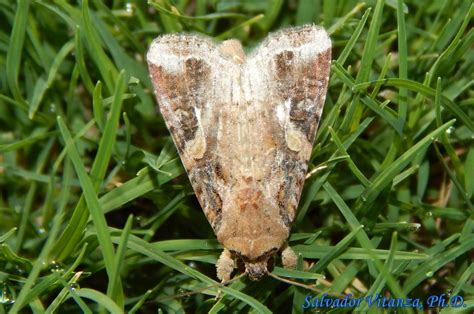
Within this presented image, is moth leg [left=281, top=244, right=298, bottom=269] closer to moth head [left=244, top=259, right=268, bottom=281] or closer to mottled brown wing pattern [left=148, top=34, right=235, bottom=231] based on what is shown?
moth head [left=244, top=259, right=268, bottom=281]

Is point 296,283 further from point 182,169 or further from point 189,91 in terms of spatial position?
point 189,91

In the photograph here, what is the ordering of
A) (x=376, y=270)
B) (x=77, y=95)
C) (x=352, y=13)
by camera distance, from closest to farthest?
(x=376, y=270) → (x=352, y=13) → (x=77, y=95)

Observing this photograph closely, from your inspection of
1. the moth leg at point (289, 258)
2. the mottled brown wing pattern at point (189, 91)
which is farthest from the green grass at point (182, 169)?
the mottled brown wing pattern at point (189, 91)

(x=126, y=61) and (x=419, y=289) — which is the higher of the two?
(x=126, y=61)

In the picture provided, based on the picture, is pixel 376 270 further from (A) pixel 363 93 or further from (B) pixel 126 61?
(B) pixel 126 61

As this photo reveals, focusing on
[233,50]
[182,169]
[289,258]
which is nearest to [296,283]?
[289,258]

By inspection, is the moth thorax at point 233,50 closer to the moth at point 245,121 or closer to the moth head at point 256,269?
the moth at point 245,121

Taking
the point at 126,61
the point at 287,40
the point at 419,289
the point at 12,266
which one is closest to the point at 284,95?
the point at 287,40
